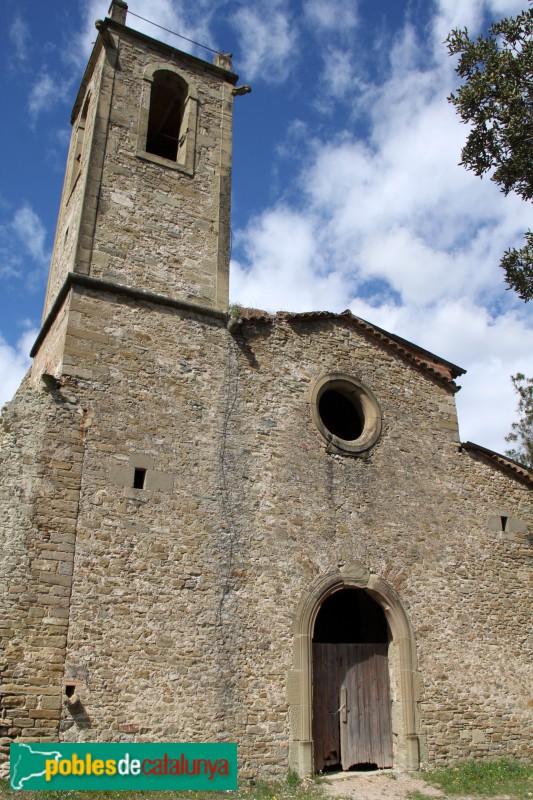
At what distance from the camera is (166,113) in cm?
1352

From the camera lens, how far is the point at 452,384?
41.0 feet

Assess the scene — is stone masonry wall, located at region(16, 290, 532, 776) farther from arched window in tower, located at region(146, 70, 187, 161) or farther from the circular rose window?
arched window in tower, located at region(146, 70, 187, 161)

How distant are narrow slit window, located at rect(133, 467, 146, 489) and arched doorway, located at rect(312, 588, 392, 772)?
3327 millimetres

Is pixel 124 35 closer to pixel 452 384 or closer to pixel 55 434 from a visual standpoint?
pixel 55 434

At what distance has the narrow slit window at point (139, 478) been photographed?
8857mm

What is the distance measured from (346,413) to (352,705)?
4.89 meters

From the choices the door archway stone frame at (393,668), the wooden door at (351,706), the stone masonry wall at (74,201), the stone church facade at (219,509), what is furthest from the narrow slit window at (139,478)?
the wooden door at (351,706)

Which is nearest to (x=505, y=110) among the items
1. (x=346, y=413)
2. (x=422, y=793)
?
(x=346, y=413)

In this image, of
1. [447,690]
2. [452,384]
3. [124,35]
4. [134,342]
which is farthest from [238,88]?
[447,690]

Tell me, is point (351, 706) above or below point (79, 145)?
below

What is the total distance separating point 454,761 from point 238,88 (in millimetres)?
12471

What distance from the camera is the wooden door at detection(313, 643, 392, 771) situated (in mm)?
9250

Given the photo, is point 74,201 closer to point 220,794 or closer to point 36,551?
point 36,551

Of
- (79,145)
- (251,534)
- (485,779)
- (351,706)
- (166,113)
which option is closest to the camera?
(485,779)
